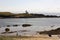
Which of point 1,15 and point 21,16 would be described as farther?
point 21,16

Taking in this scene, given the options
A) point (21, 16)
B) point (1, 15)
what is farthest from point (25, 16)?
point (1, 15)

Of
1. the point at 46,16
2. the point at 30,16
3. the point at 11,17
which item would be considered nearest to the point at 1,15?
the point at 11,17

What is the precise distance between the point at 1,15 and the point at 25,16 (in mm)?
24122

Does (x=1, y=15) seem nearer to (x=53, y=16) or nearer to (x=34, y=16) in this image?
(x=34, y=16)

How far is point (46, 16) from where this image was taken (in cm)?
18375

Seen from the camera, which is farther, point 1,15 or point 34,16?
point 34,16

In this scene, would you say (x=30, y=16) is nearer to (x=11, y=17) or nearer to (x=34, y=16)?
(x=34, y=16)

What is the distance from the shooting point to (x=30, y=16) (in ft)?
535

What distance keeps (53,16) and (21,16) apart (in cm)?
3828

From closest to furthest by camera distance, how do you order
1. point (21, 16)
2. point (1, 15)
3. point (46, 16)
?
point (1, 15)
point (21, 16)
point (46, 16)

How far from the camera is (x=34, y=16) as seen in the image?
166 meters

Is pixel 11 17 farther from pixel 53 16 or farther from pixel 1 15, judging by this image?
pixel 53 16

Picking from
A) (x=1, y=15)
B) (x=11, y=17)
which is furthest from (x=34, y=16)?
(x=1, y=15)

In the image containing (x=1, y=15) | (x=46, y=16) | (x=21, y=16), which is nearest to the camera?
(x=1, y=15)
